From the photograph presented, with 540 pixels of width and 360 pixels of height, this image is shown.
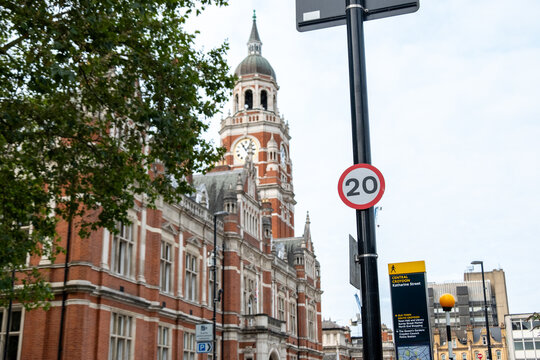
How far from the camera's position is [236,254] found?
151 feet

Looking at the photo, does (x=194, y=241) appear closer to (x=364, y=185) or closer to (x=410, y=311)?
(x=410, y=311)

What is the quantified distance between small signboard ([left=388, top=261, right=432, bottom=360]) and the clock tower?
5601cm

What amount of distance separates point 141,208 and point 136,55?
18426 mm

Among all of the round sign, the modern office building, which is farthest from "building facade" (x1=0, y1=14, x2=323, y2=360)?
the modern office building

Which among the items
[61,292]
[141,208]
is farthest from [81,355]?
[141,208]

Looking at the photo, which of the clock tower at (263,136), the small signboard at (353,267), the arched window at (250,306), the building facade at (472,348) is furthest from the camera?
the building facade at (472,348)

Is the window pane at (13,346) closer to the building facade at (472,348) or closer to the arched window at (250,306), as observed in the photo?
the arched window at (250,306)

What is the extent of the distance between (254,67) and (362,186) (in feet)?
244

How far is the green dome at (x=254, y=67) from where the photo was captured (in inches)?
3177

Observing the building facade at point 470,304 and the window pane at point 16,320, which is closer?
the window pane at point 16,320

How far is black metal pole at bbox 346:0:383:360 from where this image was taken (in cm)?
745

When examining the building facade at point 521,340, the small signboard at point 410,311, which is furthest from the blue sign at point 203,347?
the building facade at point 521,340

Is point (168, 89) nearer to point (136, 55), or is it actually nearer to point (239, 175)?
point (136, 55)

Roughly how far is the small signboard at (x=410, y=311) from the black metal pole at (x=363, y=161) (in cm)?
835
